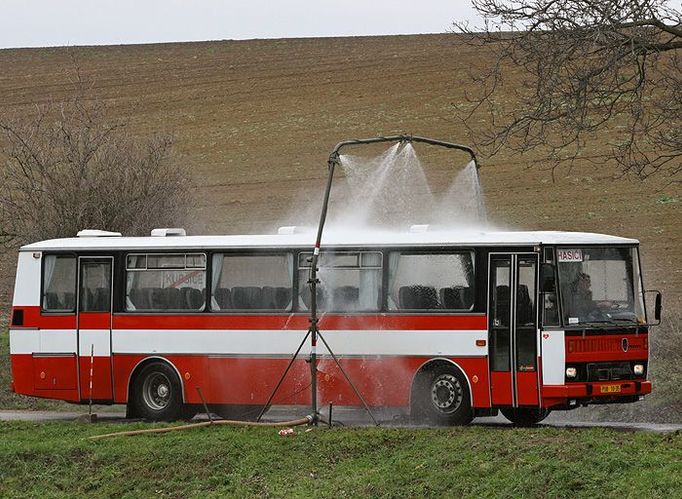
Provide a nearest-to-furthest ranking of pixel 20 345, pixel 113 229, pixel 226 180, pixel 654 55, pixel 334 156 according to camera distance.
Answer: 1. pixel 334 156
2. pixel 654 55
3. pixel 20 345
4. pixel 113 229
5. pixel 226 180

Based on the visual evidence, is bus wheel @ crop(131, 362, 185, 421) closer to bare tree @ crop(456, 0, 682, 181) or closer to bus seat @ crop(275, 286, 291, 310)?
bus seat @ crop(275, 286, 291, 310)

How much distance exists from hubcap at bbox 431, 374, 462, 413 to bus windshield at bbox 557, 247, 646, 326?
1.87 metres

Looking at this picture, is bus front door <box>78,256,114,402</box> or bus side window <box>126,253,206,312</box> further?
bus front door <box>78,256,114,402</box>

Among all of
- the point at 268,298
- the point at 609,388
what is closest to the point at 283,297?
the point at 268,298

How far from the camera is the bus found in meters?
17.9

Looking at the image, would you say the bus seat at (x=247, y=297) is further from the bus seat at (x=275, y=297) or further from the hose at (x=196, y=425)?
the hose at (x=196, y=425)

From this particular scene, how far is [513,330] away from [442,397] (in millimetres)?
1441

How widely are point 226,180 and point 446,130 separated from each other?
8.78 metres

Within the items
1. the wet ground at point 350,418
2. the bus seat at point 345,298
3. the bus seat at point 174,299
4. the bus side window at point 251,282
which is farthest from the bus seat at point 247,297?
the wet ground at point 350,418

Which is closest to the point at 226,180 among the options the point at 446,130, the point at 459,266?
the point at 446,130

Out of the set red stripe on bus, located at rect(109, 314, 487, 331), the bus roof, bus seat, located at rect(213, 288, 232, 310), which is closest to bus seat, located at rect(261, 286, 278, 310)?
red stripe on bus, located at rect(109, 314, 487, 331)

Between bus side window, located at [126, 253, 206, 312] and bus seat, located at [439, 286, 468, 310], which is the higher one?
bus side window, located at [126, 253, 206, 312]

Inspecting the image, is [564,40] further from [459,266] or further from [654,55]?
[459,266]

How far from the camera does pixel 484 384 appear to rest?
715 inches
